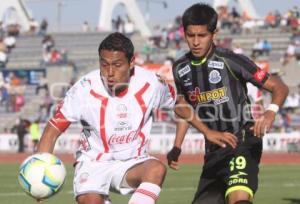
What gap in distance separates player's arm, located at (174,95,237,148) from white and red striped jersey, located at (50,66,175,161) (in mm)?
455

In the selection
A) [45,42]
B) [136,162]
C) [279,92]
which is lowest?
[45,42]


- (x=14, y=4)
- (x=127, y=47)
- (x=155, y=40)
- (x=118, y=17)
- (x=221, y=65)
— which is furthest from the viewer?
(x=14, y=4)

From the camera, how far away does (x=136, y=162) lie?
26.3 ft

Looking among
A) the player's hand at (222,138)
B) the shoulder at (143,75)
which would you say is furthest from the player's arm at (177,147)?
the shoulder at (143,75)

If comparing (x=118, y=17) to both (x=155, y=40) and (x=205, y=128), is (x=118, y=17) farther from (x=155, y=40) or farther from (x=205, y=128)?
(x=205, y=128)

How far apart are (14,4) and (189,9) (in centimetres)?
4822

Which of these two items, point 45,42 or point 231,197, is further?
point 45,42

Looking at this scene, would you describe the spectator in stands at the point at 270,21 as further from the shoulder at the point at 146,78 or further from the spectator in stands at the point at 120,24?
the shoulder at the point at 146,78

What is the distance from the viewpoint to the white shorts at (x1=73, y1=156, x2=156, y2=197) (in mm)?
7914

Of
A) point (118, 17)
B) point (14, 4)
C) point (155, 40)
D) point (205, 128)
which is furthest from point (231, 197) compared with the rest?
point (14, 4)

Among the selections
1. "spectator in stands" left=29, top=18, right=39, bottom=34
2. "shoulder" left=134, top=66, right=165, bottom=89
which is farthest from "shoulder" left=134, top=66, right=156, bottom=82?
"spectator in stands" left=29, top=18, right=39, bottom=34

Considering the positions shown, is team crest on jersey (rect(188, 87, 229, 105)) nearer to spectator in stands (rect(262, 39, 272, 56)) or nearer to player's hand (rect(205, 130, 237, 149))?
player's hand (rect(205, 130, 237, 149))

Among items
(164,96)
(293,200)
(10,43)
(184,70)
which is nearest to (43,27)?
(10,43)

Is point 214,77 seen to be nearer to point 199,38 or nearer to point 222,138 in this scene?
point 199,38
